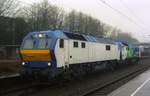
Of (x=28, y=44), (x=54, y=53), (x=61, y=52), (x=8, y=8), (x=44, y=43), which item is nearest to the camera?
(x=54, y=53)

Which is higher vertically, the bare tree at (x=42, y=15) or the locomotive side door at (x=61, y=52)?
the bare tree at (x=42, y=15)

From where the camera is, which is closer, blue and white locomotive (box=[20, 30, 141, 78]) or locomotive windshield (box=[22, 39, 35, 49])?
blue and white locomotive (box=[20, 30, 141, 78])

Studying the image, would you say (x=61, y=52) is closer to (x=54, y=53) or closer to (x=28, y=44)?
(x=54, y=53)

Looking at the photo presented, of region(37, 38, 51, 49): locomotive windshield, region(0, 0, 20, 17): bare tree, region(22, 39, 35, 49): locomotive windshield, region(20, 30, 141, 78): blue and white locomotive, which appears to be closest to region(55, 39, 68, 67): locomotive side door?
region(20, 30, 141, 78): blue and white locomotive

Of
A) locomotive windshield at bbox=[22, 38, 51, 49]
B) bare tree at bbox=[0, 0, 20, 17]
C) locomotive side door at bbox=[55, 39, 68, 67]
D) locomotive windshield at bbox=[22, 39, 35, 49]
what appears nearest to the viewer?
locomotive side door at bbox=[55, 39, 68, 67]

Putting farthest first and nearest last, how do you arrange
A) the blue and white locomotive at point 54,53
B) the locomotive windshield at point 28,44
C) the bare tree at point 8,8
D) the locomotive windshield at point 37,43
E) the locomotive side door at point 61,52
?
the bare tree at point 8,8 → the locomotive windshield at point 28,44 → the locomotive windshield at point 37,43 → the locomotive side door at point 61,52 → the blue and white locomotive at point 54,53

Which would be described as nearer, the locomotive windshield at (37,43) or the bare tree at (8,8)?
the locomotive windshield at (37,43)

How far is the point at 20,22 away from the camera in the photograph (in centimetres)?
5522

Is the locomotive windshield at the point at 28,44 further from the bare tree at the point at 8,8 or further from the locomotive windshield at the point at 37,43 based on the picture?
the bare tree at the point at 8,8

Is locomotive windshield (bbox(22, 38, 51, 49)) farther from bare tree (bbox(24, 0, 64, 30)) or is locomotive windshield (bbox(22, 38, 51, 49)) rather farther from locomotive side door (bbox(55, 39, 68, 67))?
bare tree (bbox(24, 0, 64, 30))

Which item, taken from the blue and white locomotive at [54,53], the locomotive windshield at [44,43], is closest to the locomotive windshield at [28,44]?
the blue and white locomotive at [54,53]

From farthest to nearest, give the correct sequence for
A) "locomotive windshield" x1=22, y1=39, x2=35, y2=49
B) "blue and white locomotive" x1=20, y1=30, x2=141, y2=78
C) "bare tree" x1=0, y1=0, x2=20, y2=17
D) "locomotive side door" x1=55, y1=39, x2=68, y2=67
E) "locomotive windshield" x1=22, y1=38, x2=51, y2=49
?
"bare tree" x1=0, y1=0, x2=20, y2=17
"locomotive windshield" x1=22, y1=39, x2=35, y2=49
"locomotive windshield" x1=22, y1=38, x2=51, y2=49
"locomotive side door" x1=55, y1=39, x2=68, y2=67
"blue and white locomotive" x1=20, y1=30, x2=141, y2=78

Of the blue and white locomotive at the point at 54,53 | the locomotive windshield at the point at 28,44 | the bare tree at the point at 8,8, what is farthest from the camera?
the bare tree at the point at 8,8

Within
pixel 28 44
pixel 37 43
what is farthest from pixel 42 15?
pixel 37 43
